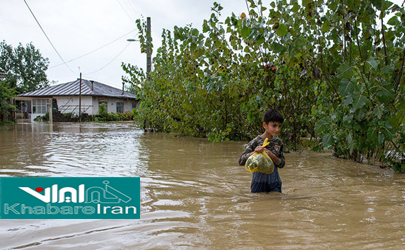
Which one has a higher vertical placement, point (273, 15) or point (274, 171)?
point (273, 15)

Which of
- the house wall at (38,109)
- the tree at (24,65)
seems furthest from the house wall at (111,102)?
the tree at (24,65)

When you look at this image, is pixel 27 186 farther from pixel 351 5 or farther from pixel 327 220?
pixel 351 5

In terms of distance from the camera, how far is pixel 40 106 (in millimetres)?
43594

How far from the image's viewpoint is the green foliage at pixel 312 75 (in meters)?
4.44

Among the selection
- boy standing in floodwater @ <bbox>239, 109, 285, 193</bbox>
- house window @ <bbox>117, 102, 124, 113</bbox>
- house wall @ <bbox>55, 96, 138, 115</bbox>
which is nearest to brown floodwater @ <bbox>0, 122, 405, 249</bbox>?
boy standing in floodwater @ <bbox>239, 109, 285, 193</bbox>

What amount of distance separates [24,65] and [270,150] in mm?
73541

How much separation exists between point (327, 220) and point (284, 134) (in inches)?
208

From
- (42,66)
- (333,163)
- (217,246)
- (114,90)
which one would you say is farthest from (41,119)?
(217,246)

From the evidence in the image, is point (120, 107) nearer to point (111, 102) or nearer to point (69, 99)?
point (111, 102)

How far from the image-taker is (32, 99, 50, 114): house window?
4322cm

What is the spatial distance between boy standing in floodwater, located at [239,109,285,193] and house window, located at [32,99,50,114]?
4377 cm

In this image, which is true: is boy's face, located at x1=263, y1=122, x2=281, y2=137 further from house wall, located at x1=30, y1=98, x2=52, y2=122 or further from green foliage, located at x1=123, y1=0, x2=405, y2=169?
house wall, located at x1=30, y1=98, x2=52, y2=122

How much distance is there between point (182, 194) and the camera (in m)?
4.07

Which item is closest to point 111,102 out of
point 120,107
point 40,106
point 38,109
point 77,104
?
point 120,107
